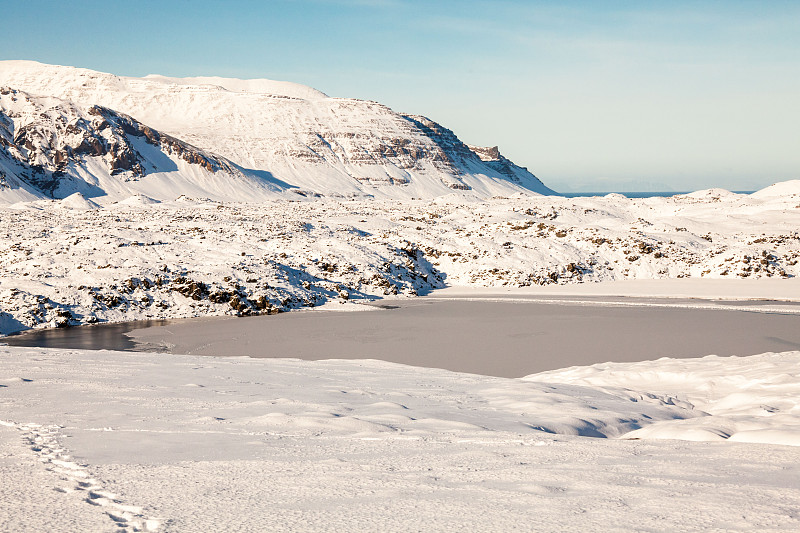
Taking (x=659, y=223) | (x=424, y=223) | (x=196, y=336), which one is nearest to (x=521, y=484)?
(x=196, y=336)

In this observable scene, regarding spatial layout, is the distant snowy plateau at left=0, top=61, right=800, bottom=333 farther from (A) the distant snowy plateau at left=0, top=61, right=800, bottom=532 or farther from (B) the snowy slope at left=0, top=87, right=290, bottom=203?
(B) the snowy slope at left=0, top=87, right=290, bottom=203

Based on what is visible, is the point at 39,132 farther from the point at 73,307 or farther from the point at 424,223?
the point at 73,307

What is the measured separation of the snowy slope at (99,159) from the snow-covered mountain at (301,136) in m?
2.68

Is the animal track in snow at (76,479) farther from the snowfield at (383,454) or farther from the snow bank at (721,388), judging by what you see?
the snow bank at (721,388)

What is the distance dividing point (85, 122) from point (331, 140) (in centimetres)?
5062

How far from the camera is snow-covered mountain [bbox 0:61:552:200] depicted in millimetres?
122250

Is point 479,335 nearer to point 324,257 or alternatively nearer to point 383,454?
point 383,454

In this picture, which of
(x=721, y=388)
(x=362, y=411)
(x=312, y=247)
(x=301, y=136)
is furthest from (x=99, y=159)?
(x=721, y=388)

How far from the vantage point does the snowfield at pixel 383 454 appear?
3.71 metres

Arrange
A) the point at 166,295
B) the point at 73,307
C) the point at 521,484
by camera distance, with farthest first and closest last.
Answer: the point at 166,295 → the point at 73,307 → the point at 521,484

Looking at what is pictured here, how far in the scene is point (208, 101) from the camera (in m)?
146

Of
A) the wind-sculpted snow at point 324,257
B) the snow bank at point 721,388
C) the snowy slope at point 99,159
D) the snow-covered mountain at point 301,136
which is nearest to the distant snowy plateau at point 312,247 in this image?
the wind-sculpted snow at point 324,257

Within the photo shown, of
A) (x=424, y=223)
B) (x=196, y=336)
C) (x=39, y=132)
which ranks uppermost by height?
(x=39, y=132)

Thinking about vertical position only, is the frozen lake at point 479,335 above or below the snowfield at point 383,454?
below
